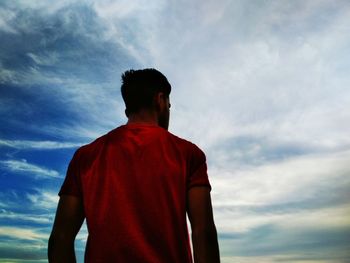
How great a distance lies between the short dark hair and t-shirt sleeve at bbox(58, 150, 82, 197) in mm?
816

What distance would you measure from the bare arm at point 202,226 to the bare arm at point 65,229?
1079mm

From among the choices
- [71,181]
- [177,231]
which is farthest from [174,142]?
[71,181]

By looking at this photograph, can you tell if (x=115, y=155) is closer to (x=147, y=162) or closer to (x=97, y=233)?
(x=147, y=162)

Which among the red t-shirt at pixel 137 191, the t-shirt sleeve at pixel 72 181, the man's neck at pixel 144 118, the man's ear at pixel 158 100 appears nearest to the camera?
the red t-shirt at pixel 137 191

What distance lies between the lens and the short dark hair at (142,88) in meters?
3.96

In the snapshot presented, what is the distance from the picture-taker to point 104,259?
3.02 m

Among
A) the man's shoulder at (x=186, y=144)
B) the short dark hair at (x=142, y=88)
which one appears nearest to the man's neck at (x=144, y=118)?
the short dark hair at (x=142, y=88)

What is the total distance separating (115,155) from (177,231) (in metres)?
0.92

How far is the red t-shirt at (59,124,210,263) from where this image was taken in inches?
120

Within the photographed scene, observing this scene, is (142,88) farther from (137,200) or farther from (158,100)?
(137,200)

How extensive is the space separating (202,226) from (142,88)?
1.71 meters

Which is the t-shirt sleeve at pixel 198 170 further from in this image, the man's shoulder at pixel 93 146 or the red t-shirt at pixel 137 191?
the man's shoulder at pixel 93 146

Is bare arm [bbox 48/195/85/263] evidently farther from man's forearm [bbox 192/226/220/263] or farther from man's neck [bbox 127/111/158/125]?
man's forearm [bbox 192/226/220/263]

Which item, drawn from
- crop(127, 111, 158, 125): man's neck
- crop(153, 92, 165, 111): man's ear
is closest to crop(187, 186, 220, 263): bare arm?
crop(127, 111, 158, 125): man's neck
